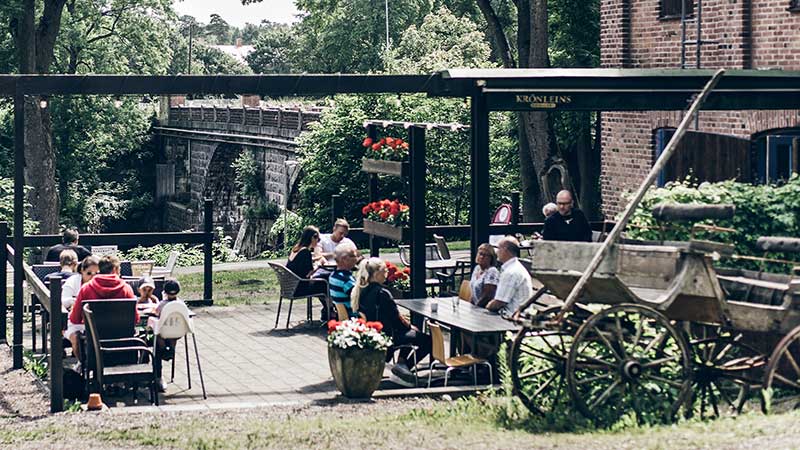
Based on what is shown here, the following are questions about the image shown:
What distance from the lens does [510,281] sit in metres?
13.2

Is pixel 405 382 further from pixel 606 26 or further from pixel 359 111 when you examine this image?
pixel 359 111

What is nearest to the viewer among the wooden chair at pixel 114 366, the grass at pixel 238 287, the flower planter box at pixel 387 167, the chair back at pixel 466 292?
the wooden chair at pixel 114 366

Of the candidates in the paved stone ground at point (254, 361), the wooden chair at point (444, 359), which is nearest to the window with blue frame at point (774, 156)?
the paved stone ground at point (254, 361)

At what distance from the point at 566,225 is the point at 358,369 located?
3545 millimetres

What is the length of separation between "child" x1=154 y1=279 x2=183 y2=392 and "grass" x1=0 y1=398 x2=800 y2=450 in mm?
1434

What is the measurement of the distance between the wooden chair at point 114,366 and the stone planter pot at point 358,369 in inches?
65.7

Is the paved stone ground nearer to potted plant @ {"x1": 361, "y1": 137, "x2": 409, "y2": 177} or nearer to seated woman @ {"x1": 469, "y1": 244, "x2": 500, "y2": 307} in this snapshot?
seated woman @ {"x1": 469, "y1": 244, "x2": 500, "y2": 307}

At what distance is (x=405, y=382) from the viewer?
1358cm

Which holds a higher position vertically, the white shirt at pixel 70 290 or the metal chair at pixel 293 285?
the white shirt at pixel 70 290

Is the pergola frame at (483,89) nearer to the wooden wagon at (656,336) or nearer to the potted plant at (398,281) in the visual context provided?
the potted plant at (398,281)

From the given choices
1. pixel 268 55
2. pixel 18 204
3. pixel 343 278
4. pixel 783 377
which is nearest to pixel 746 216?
pixel 783 377

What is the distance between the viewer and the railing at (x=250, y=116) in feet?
156

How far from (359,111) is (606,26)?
22.9 ft

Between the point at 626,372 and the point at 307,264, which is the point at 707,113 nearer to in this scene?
the point at 307,264
